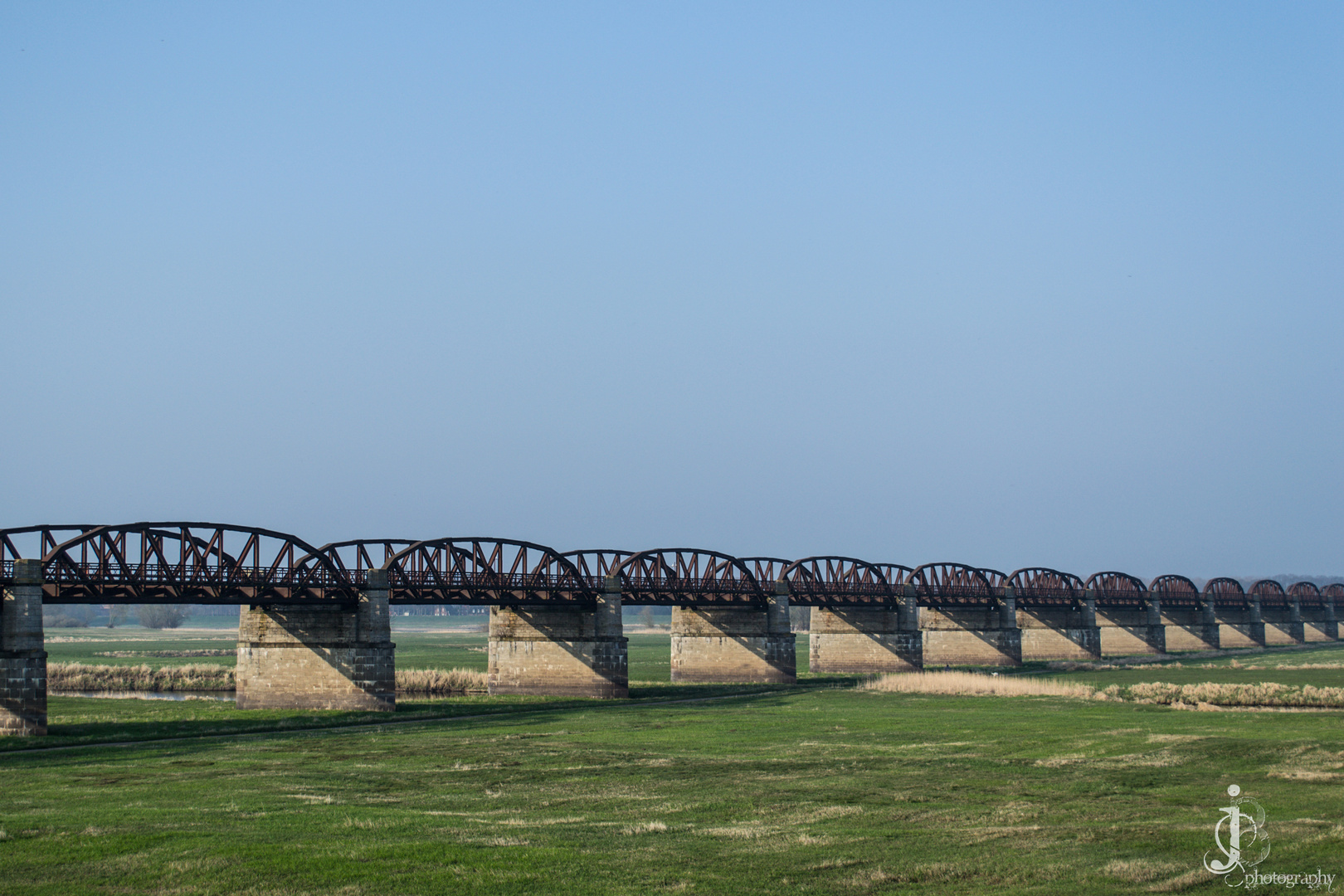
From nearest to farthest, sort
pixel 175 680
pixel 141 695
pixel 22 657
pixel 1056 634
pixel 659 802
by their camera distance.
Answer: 1. pixel 659 802
2. pixel 22 657
3. pixel 141 695
4. pixel 175 680
5. pixel 1056 634

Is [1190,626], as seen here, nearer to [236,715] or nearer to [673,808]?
[236,715]

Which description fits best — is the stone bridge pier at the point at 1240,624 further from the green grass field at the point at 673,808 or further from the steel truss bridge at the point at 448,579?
the green grass field at the point at 673,808

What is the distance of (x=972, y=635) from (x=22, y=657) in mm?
103134

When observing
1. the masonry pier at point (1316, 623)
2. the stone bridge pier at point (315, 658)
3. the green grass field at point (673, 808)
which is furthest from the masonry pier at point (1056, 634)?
the stone bridge pier at point (315, 658)

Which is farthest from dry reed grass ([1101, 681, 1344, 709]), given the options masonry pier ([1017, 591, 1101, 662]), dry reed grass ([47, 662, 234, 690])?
dry reed grass ([47, 662, 234, 690])

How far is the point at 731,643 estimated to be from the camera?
105 m

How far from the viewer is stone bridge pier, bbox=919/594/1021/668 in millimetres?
133750

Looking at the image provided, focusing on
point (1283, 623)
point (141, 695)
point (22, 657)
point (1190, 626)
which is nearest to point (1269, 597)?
point (1283, 623)

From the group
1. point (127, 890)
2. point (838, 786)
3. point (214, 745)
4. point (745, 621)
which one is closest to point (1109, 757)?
point (838, 786)

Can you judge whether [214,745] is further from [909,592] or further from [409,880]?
[909,592]

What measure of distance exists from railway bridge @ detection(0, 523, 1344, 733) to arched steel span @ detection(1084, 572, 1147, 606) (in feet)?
54.8

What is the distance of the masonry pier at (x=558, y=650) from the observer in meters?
85.4

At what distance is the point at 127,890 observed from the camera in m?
22.9

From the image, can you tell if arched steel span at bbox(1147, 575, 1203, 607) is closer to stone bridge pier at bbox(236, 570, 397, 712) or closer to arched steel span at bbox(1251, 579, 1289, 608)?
arched steel span at bbox(1251, 579, 1289, 608)
